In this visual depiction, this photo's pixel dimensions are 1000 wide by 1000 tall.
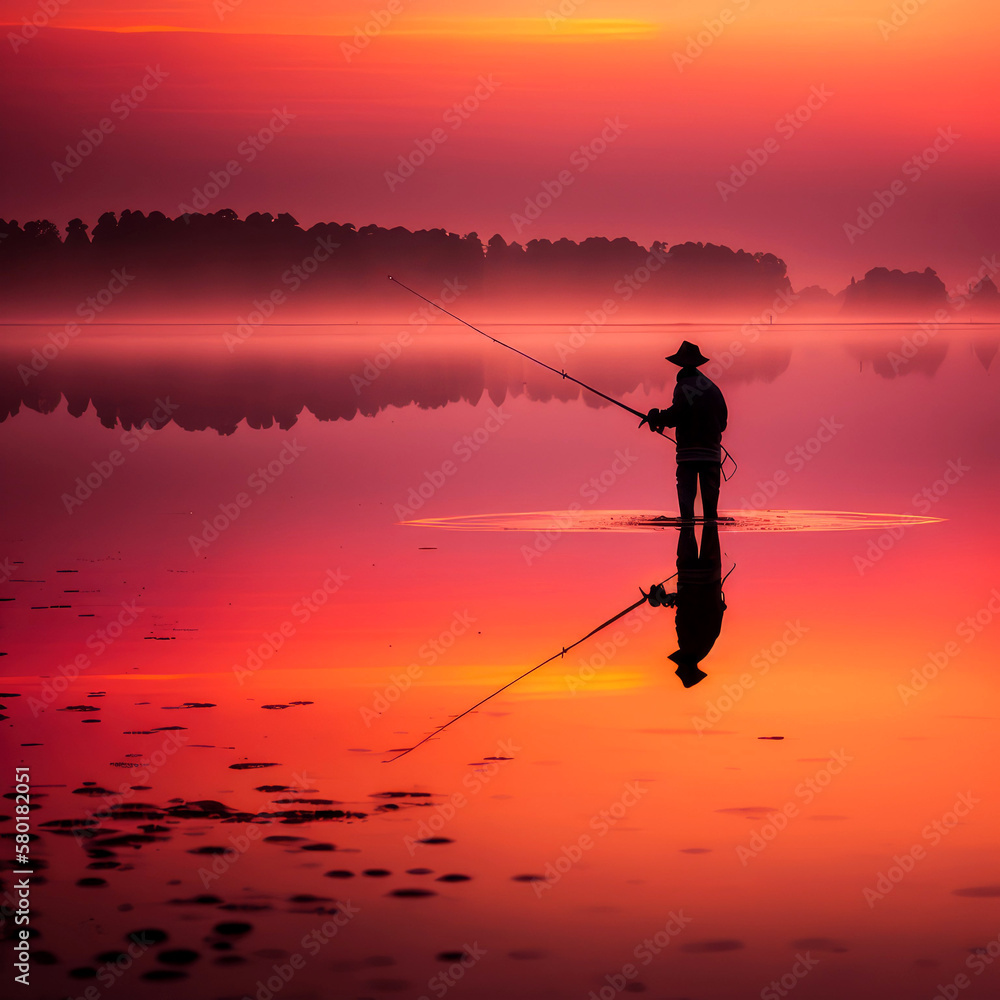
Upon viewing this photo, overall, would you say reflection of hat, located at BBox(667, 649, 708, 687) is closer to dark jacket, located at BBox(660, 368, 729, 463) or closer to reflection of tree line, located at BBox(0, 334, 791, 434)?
dark jacket, located at BBox(660, 368, 729, 463)

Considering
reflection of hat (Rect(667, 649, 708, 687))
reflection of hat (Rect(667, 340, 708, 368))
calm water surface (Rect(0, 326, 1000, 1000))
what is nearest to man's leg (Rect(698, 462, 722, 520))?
calm water surface (Rect(0, 326, 1000, 1000))

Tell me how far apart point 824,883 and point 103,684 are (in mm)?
6140

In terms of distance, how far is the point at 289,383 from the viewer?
63.0 m

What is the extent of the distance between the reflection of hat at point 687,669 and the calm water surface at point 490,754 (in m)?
0.15

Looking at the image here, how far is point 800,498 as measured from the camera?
88.5ft

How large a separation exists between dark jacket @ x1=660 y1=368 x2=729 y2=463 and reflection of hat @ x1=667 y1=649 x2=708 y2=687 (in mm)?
6712

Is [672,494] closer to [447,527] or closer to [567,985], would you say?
[447,527]

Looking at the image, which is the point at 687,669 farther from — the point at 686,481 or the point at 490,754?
the point at 686,481

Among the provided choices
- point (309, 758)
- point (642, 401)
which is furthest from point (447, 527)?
point (642, 401)

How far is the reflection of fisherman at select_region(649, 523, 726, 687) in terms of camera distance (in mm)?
13734

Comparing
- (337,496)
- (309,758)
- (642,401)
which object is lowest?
(309,758)

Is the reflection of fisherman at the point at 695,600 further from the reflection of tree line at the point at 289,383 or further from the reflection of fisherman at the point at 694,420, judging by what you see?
the reflection of tree line at the point at 289,383

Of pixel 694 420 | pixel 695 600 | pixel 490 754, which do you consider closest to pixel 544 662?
pixel 490 754

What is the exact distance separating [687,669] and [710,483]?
802 centimetres
